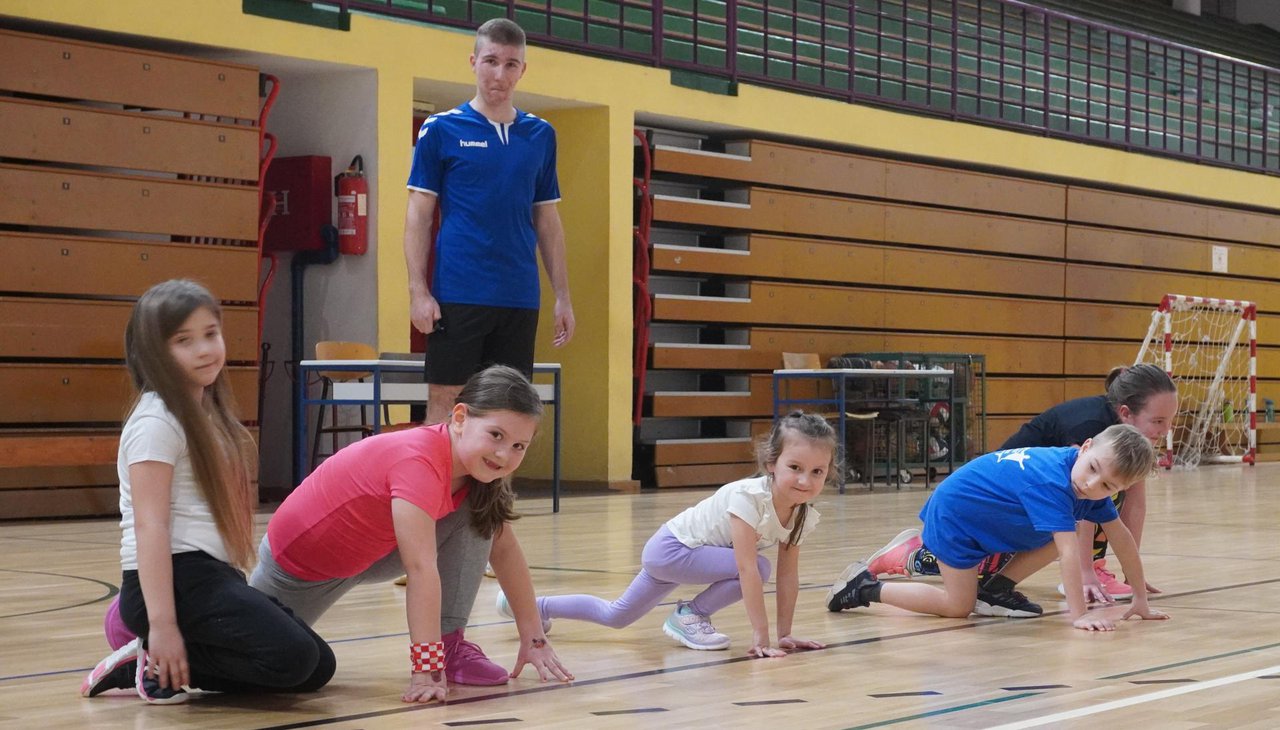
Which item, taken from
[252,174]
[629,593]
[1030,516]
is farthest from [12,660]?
[252,174]

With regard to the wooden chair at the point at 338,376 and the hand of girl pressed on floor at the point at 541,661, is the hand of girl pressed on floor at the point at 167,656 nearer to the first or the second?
the hand of girl pressed on floor at the point at 541,661

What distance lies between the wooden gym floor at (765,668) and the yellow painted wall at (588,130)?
329cm

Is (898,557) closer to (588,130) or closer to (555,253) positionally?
(555,253)

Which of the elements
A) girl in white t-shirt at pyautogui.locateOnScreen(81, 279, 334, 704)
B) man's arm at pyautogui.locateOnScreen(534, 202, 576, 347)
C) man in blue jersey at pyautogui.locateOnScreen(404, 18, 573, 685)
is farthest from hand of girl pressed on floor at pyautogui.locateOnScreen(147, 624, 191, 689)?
man's arm at pyautogui.locateOnScreen(534, 202, 576, 347)

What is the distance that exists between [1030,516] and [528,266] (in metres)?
1.42

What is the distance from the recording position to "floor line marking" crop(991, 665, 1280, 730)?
8.15 feet

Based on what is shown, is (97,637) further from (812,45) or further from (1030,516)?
(812,45)

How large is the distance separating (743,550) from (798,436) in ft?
0.89

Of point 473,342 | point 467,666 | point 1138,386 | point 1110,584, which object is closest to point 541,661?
point 467,666

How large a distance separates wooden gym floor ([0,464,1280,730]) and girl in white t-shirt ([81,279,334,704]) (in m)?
0.06

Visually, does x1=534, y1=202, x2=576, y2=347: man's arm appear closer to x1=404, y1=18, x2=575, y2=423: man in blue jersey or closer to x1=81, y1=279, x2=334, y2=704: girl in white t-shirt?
x1=404, y1=18, x2=575, y2=423: man in blue jersey

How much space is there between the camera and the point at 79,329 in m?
7.24

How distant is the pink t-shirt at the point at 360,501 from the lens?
107 inches

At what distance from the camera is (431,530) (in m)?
2.68
